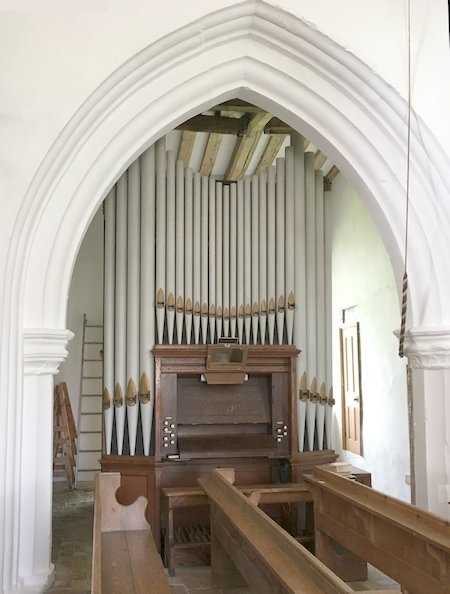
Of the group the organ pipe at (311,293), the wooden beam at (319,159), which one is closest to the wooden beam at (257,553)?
the organ pipe at (311,293)

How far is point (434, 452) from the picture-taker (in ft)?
13.6

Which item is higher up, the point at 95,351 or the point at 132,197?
the point at 132,197

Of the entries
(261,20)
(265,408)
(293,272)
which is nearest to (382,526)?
(265,408)

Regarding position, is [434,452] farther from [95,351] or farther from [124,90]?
[95,351]

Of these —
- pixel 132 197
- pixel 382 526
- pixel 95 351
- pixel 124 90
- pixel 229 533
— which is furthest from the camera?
pixel 95 351

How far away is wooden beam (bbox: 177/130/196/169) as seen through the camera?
7.25 meters

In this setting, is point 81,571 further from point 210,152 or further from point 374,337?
point 210,152

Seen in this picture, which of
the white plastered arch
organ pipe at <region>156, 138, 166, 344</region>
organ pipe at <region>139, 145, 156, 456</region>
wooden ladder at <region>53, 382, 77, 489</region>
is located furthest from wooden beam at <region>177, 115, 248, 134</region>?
wooden ladder at <region>53, 382, 77, 489</region>

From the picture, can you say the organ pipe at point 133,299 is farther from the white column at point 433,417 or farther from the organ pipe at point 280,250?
the white column at point 433,417

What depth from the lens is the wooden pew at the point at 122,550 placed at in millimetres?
3168

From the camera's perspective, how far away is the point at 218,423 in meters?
5.73

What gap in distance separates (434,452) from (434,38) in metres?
2.63

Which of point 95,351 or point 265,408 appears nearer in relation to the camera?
point 265,408

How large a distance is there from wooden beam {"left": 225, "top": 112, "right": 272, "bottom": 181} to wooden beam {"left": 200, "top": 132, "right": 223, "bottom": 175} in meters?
0.22
